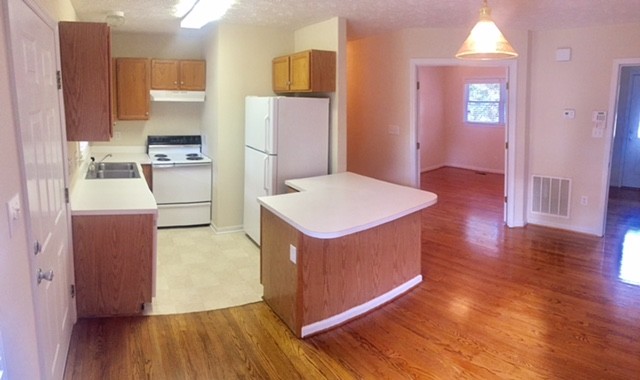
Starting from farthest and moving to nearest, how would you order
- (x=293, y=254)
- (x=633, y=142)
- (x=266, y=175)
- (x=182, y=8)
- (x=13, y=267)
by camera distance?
(x=633, y=142) < (x=266, y=175) < (x=182, y=8) < (x=293, y=254) < (x=13, y=267)

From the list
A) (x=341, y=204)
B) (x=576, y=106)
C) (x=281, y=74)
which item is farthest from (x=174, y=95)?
(x=576, y=106)

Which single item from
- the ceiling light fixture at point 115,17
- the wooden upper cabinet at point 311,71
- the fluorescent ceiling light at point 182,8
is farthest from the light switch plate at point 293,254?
the ceiling light fixture at point 115,17

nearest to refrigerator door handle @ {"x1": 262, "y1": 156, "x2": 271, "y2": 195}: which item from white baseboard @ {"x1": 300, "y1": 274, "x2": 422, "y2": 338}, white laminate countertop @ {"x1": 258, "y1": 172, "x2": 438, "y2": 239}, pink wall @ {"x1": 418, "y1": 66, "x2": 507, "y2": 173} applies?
white laminate countertop @ {"x1": 258, "y1": 172, "x2": 438, "y2": 239}

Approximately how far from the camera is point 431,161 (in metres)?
10.4

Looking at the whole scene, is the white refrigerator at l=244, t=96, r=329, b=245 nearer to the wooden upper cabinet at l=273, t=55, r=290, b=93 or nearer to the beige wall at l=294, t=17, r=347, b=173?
the beige wall at l=294, t=17, r=347, b=173

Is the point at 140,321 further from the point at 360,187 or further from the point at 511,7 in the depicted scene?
the point at 511,7

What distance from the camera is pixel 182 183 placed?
578 cm

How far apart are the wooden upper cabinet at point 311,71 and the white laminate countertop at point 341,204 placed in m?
0.99

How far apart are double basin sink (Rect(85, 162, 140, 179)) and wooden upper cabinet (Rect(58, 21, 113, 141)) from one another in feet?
5.04

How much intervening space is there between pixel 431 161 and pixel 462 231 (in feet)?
15.7

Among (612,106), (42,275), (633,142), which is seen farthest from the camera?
(633,142)

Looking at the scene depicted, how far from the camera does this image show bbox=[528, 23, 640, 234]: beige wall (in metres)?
5.22

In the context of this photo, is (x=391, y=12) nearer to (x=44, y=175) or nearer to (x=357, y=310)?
(x=357, y=310)

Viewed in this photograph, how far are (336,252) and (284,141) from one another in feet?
5.74
